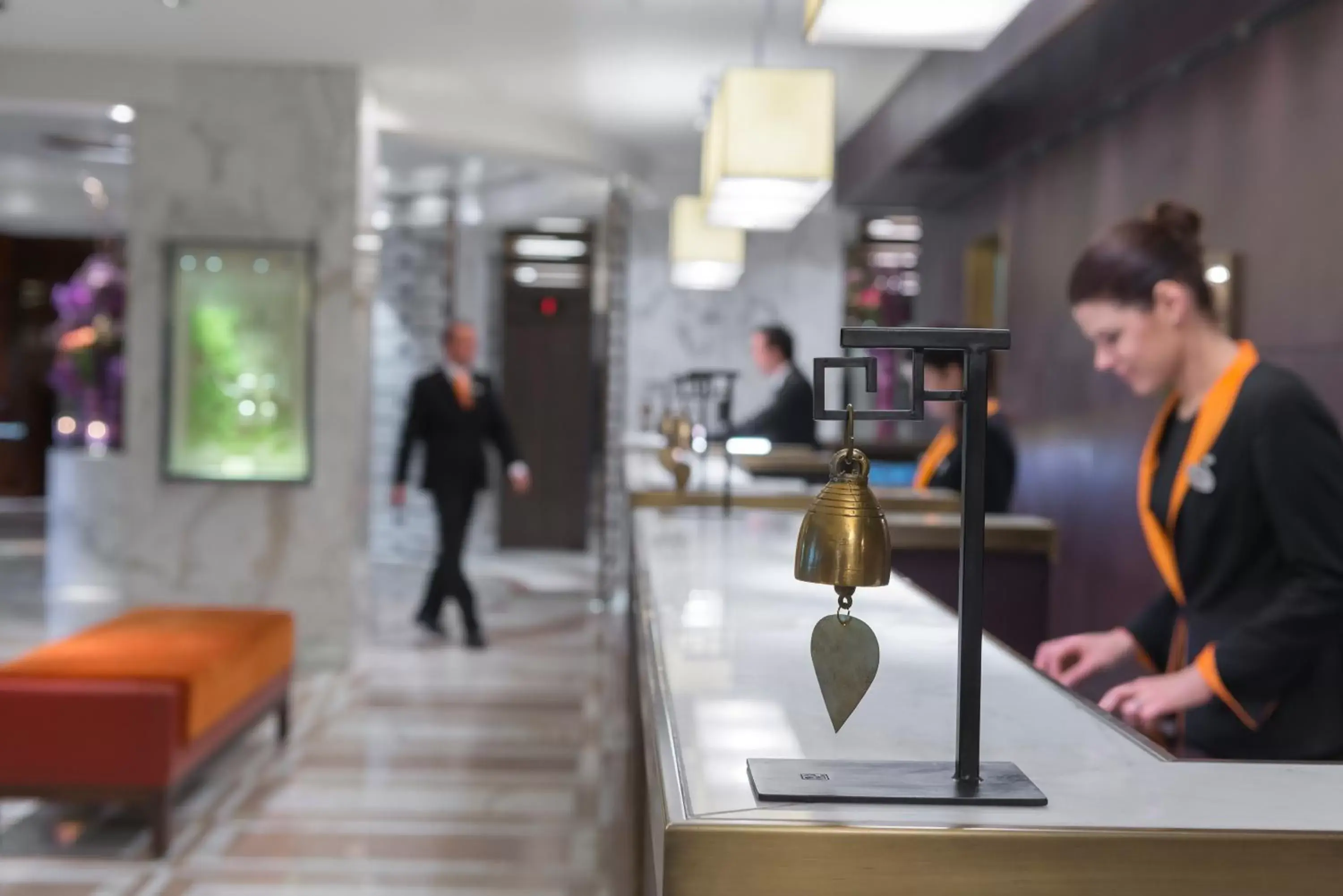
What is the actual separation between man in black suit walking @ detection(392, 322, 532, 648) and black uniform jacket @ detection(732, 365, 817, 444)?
1.37 meters

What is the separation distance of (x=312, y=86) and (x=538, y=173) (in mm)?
3013

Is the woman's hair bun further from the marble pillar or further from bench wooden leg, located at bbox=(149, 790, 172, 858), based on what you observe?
the marble pillar

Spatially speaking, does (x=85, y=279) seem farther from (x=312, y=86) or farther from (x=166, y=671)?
(x=166, y=671)

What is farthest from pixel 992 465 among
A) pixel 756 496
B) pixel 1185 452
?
pixel 1185 452

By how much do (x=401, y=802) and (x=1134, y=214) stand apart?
3787mm

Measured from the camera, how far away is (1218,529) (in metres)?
2.21

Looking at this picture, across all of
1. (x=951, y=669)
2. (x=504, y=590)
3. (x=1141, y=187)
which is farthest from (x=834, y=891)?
(x=504, y=590)

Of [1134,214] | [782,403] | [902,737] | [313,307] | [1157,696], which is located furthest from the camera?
[782,403]

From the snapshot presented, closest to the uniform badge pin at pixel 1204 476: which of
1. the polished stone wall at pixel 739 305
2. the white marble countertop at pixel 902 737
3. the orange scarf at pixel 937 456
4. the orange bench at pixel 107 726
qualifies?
the white marble countertop at pixel 902 737

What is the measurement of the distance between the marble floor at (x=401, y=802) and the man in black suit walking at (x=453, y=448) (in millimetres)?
396

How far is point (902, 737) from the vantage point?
155 centimetres

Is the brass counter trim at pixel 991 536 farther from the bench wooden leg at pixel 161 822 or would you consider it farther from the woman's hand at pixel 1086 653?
the bench wooden leg at pixel 161 822

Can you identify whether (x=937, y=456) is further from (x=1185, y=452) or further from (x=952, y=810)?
(x=952, y=810)

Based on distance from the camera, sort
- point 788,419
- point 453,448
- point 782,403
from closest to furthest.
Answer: point 453,448 < point 782,403 < point 788,419
